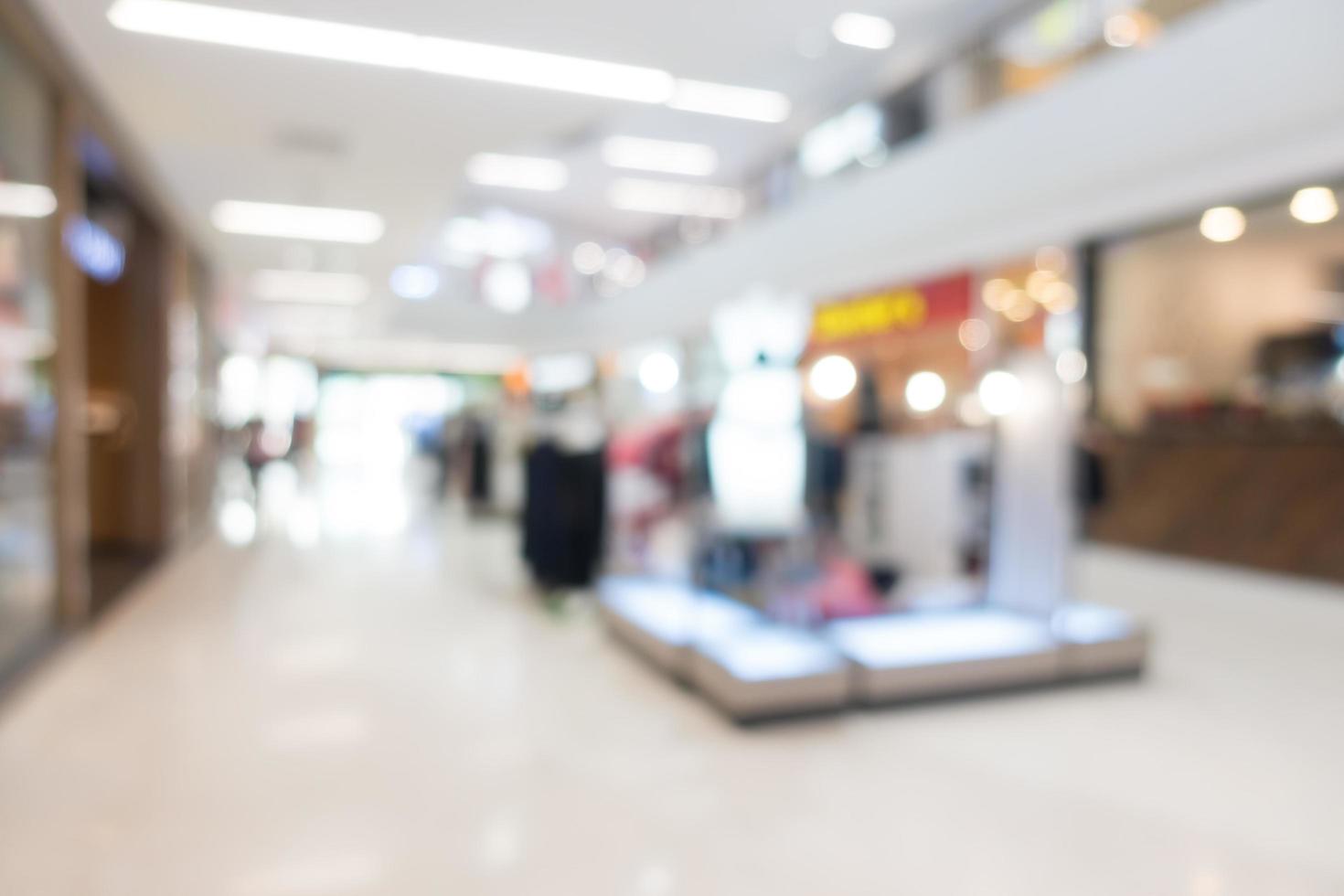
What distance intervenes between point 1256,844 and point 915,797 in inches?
40.5

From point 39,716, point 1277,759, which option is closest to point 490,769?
point 39,716

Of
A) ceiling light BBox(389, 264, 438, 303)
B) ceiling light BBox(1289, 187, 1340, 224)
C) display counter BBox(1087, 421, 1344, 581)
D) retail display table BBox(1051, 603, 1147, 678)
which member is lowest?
retail display table BBox(1051, 603, 1147, 678)

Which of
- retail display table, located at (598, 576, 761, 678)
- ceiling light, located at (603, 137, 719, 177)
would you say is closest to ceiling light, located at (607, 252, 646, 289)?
ceiling light, located at (603, 137, 719, 177)

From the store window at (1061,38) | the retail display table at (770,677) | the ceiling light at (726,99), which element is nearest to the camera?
the retail display table at (770,677)

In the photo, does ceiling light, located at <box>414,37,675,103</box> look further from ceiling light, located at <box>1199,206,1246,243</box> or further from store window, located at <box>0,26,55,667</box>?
ceiling light, located at <box>1199,206,1246,243</box>

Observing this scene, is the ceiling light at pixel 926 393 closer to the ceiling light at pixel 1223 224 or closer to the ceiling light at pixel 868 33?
the ceiling light at pixel 1223 224

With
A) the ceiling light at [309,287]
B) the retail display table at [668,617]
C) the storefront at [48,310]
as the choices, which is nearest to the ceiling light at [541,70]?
the storefront at [48,310]

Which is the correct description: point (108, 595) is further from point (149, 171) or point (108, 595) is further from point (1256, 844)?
point (1256, 844)

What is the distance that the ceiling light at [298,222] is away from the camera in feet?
28.0

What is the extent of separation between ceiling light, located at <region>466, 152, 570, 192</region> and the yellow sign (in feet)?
17.6

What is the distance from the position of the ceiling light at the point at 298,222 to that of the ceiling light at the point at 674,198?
23.7ft

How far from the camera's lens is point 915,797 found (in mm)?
3057

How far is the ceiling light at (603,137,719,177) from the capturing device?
42.0 ft

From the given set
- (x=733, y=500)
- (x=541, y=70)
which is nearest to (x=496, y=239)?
(x=541, y=70)
